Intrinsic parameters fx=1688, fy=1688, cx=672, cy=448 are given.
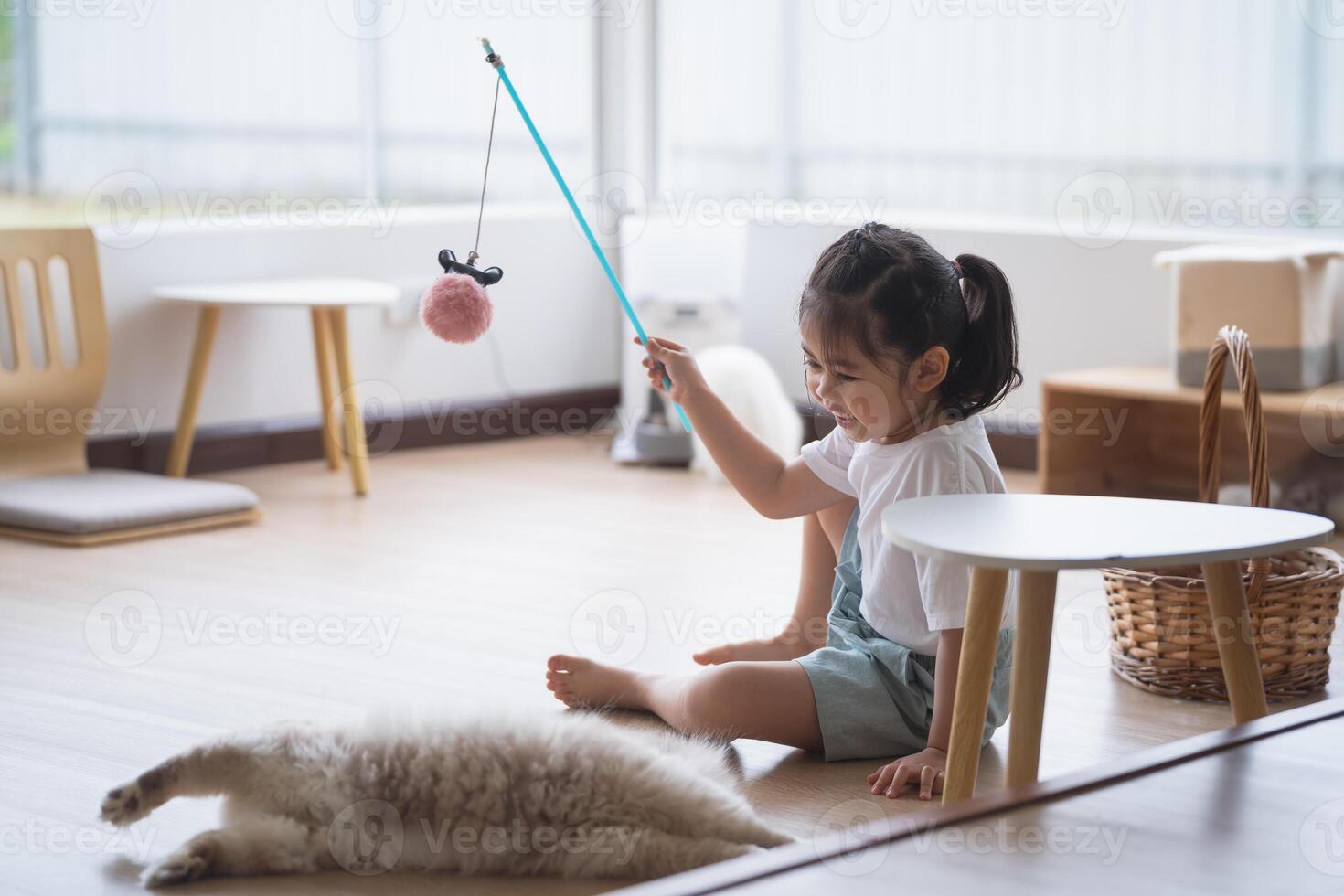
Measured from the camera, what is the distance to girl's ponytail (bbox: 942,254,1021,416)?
66.4 inches

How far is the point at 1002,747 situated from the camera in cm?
183

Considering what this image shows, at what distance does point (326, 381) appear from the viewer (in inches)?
143

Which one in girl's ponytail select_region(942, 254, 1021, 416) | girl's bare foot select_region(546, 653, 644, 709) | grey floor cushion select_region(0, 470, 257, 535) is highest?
girl's ponytail select_region(942, 254, 1021, 416)

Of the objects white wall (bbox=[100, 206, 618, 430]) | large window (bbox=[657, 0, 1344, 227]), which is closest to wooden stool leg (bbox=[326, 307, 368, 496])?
white wall (bbox=[100, 206, 618, 430])

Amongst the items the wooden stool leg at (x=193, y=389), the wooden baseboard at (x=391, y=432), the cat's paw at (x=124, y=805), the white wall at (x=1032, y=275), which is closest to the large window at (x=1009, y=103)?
the white wall at (x=1032, y=275)

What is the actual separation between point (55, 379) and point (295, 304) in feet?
1.67

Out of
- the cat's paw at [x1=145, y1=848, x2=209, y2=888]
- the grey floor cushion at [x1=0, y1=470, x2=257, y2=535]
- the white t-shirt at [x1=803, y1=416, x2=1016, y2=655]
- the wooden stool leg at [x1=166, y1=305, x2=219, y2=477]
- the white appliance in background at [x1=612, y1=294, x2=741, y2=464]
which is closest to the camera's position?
the cat's paw at [x1=145, y1=848, x2=209, y2=888]

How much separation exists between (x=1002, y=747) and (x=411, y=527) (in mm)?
1525

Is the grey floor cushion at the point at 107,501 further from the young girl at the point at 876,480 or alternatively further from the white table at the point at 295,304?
the young girl at the point at 876,480

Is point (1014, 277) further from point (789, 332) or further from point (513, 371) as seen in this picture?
point (513, 371)

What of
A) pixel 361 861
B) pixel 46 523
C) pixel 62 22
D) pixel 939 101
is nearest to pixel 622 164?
pixel 939 101

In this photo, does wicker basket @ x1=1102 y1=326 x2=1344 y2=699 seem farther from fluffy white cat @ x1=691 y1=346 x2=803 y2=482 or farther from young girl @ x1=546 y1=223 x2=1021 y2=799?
fluffy white cat @ x1=691 y1=346 x2=803 y2=482

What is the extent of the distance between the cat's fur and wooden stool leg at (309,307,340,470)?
7.05ft

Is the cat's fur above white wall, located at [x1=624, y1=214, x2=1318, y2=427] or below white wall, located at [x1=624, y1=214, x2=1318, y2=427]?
below
